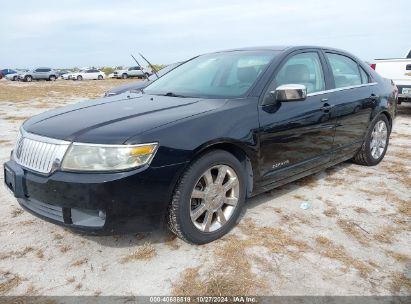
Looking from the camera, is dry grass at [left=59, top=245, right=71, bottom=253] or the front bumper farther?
dry grass at [left=59, top=245, right=71, bottom=253]

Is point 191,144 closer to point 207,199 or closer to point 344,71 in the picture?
point 207,199

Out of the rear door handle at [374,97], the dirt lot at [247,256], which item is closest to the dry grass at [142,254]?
the dirt lot at [247,256]

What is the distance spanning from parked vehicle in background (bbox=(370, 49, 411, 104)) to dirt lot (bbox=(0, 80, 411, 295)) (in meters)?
5.73

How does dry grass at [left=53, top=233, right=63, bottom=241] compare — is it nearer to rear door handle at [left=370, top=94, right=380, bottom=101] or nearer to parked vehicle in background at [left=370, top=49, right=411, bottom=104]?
rear door handle at [left=370, top=94, right=380, bottom=101]

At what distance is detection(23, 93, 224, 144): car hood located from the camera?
2.65m

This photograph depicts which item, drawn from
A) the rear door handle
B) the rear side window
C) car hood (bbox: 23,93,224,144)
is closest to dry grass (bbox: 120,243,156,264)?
car hood (bbox: 23,93,224,144)

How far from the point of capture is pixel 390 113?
531 centimetres

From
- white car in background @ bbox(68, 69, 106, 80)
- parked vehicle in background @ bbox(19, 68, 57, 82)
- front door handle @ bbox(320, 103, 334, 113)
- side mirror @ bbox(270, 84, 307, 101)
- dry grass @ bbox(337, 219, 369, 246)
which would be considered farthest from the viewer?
white car in background @ bbox(68, 69, 106, 80)

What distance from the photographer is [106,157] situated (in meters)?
2.55

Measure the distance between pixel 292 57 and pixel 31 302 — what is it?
10.0 ft

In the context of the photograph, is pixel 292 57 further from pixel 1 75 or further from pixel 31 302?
pixel 1 75

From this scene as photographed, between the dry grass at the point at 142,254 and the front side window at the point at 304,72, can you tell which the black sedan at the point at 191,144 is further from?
the dry grass at the point at 142,254

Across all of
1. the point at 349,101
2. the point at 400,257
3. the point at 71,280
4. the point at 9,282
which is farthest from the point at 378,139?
the point at 9,282

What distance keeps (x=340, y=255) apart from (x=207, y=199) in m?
1.09
